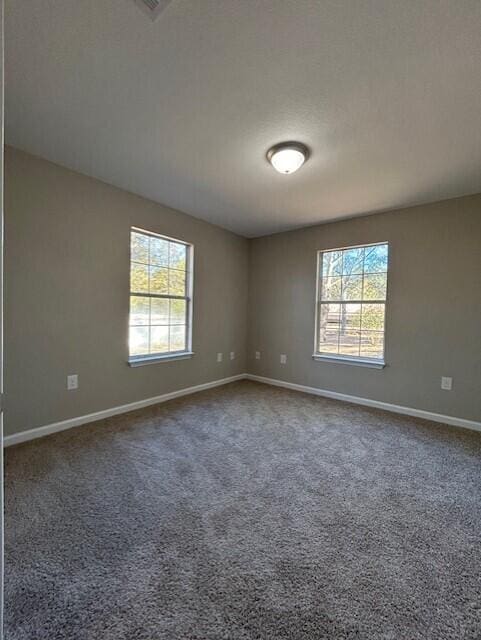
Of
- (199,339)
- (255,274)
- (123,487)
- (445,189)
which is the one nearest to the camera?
(123,487)

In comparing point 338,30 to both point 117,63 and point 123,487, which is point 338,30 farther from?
point 123,487

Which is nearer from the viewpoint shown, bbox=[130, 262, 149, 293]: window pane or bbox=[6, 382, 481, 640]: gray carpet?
bbox=[6, 382, 481, 640]: gray carpet

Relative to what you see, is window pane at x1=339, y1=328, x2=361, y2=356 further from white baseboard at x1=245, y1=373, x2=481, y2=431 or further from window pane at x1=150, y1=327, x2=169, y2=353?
window pane at x1=150, y1=327, x2=169, y2=353

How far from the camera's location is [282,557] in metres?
1.40

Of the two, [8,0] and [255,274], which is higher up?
[8,0]

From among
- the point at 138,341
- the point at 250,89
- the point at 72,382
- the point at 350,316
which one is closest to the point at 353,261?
the point at 350,316

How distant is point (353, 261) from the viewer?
385cm

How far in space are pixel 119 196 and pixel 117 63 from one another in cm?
163

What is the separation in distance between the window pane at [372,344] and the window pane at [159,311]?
2517 mm

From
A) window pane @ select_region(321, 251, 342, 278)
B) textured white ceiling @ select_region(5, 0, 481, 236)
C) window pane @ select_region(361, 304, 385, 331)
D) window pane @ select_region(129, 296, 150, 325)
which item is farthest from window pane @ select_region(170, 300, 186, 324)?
window pane @ select_region(361, 304, 385, 331)

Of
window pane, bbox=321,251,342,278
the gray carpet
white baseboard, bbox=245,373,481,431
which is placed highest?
Result: window pane, bbox=321,251,342,278

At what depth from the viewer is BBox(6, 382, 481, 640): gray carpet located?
113 cm

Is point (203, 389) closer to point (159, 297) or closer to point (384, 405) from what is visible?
point (159, 297)

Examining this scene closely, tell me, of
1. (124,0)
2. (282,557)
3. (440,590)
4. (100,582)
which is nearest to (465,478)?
(440,590)
